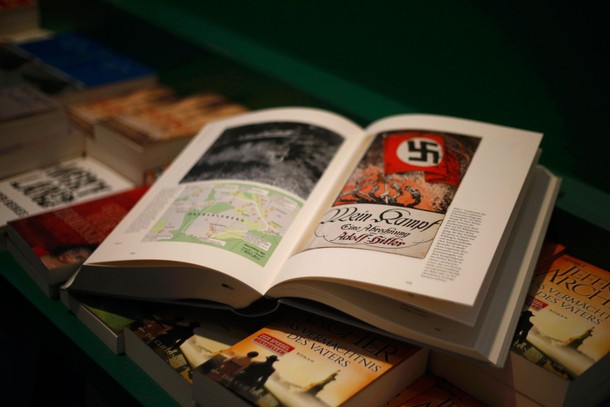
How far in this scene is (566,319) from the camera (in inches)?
30.8

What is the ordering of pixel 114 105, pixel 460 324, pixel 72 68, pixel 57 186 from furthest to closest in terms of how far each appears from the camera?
pixel 72 68 < pixel 114 105 < pixel 57 186 < pixel 460 324

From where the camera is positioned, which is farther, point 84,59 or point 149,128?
point 84,59

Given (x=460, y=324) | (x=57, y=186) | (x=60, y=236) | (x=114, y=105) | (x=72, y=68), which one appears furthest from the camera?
(x=72, y=68)

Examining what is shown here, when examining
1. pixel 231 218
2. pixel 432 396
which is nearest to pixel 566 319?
pixel 432 396

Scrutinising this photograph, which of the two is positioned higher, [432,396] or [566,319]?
[566,319]

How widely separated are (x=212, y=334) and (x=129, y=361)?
0.35ft

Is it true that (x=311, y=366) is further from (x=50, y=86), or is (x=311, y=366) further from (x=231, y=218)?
(x=50, y=86)

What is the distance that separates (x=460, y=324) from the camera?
2.35 feet

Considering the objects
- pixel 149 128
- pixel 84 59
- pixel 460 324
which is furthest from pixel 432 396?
pixel 84 59

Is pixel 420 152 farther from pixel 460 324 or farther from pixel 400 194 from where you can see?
pixel 460 324

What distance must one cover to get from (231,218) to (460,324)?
30cm

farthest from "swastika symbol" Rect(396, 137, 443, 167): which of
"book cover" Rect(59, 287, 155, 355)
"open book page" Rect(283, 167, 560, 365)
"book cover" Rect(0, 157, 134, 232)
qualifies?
"book cover" Rect(0, 157, 134, 232)

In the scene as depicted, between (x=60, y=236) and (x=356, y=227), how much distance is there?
0.42m

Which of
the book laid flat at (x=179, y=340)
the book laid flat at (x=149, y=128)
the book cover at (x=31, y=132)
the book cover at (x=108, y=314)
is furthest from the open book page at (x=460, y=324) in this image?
the book cover at (x=31, y=132)
